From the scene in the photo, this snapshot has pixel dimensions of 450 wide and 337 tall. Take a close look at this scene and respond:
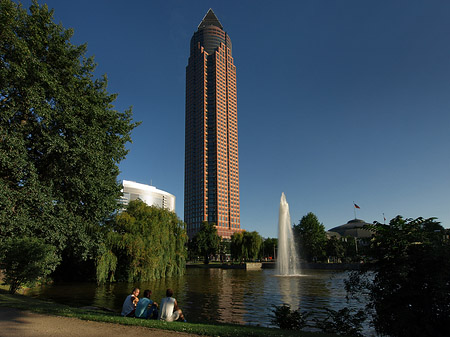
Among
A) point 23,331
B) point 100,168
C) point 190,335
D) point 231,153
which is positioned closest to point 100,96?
point 100,168

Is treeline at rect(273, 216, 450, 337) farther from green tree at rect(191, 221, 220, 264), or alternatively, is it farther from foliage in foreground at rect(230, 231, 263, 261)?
green tree at rect(191, 221, 220, 264)

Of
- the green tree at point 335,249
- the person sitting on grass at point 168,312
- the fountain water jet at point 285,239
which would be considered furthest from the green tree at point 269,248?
the person sitting on grass at point 168,312

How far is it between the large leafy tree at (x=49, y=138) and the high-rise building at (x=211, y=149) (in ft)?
481

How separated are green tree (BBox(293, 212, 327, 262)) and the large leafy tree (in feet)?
229

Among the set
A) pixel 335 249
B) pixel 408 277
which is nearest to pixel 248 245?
pixel 335 249

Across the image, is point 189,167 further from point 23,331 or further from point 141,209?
point 23,331

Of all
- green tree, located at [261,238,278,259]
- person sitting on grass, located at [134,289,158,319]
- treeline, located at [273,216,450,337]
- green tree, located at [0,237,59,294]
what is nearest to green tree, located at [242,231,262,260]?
green tree, located at [261,238,278,259]

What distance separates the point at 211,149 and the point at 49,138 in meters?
163

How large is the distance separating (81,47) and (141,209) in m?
20.7

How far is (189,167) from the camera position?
189125 millimetres

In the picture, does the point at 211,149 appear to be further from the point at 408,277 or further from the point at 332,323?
the point at 408,277

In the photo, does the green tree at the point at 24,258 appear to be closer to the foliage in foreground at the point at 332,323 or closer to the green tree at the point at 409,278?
the foliage in foreground at the point at 332,323

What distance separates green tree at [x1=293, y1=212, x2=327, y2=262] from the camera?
81688 mm

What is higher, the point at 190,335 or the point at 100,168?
the point at 100,168
